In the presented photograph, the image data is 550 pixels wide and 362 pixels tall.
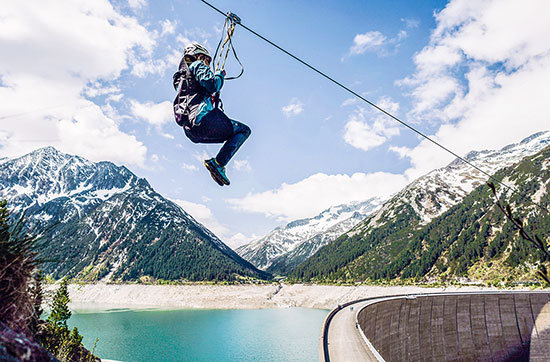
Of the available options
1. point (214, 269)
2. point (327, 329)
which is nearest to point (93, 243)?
point (214, 269)

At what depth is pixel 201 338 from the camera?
47.9 metres

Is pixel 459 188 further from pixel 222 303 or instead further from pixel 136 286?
pixel 136 286

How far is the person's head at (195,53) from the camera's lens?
5.30 meters

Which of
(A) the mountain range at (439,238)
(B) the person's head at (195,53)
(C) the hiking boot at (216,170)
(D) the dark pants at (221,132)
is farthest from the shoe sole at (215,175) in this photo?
(A) the mountain range at (439,238)

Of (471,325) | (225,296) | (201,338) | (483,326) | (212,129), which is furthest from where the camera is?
(225,296)

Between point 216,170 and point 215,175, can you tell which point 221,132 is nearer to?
point 216,170

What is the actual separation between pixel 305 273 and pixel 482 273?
8121 cm

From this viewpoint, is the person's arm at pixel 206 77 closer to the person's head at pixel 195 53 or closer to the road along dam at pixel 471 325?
the person's head at pixel 195 53

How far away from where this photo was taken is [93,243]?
181250 millimetres

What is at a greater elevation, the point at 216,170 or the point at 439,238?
the point at 439,238

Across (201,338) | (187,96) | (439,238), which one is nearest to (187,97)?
(187,96)

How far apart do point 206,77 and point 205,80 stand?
0.06m

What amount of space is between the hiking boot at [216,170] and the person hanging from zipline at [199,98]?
479mm

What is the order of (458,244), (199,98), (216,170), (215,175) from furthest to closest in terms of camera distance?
(458,244), (215,175), (216,170), (199,98)
